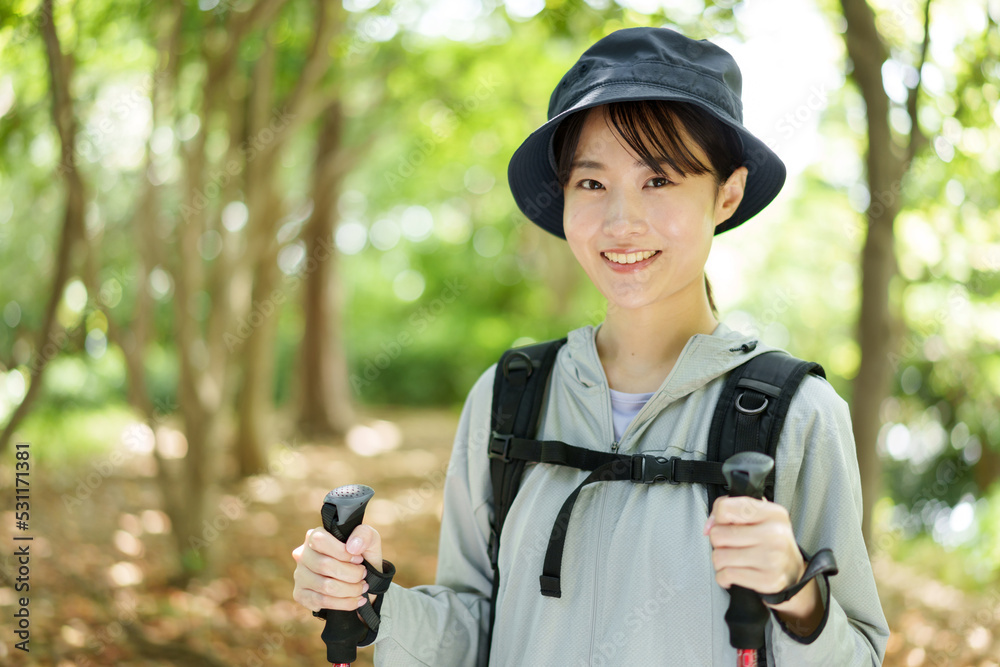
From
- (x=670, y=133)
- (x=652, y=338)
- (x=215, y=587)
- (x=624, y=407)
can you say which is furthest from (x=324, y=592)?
(x=215, y=587)

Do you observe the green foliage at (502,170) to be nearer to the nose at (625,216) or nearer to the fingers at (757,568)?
the nose at (625,216)

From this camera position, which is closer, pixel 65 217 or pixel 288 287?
pixel 65 217

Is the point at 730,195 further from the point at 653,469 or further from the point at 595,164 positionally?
the point at 653,469

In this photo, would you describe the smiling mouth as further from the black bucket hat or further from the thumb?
the thumb

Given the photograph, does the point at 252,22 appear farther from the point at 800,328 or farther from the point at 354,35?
the point at 800,328

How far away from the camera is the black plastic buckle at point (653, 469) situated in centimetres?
145

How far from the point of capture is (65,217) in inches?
188

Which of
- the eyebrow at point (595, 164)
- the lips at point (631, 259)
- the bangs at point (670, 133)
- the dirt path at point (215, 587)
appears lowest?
the dirt path at point (215, 587)

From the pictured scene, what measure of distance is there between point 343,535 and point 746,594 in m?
0.75

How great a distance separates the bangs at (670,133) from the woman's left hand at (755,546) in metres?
0.69

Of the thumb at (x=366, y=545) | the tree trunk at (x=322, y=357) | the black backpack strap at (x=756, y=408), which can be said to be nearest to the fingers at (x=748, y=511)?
the black backpack strap at (x=756, y=408)

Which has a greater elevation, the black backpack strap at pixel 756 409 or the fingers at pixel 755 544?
the black backpack strap at pixel 756 409

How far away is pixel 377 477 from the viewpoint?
997 cm

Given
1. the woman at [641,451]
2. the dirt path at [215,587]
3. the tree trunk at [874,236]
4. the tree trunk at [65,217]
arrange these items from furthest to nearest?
the dirt path at [215,587]
the tree trunk at [65,217]
the tree trunk at [874,236]
the woman at [641,451]
